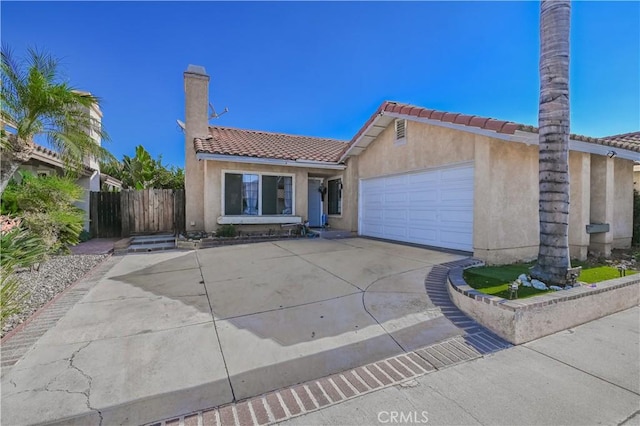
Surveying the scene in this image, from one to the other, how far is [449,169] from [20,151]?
11.7 metres

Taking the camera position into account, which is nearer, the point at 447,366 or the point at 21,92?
the point at 447,366

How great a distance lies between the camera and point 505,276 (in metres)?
6.29

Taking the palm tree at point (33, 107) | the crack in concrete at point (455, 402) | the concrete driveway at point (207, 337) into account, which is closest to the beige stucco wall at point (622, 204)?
the concrete driveway at point (207, 337)

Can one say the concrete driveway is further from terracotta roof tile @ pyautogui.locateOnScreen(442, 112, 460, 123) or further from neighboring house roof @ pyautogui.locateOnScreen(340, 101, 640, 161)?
terracotta roof tile @ pyautogui.locateOnScreen(442, 112, 460, 123)

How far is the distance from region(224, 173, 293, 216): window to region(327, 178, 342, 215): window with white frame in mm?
2659

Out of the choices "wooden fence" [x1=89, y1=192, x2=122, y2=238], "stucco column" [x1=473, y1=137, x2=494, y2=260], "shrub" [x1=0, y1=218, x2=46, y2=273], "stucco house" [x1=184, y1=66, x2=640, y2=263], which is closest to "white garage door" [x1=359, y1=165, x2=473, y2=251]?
"stucco house" [x1=184, y1=66, x2=640, y2=263]

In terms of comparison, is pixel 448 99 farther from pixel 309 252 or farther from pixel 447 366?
pixel 447 366

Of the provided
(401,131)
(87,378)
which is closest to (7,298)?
(87,378)

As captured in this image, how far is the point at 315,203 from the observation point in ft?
54.2

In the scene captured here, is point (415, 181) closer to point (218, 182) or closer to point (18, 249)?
point (218, 182)

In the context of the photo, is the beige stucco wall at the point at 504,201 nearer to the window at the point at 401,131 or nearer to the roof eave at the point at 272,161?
the window at the point at 401,131

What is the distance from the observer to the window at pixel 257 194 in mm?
12656

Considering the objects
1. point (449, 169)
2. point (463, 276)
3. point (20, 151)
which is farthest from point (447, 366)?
point (20, 151)

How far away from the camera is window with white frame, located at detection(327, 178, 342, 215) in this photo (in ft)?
48.7
